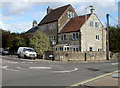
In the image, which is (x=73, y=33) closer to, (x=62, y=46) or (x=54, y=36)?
(x=62, y=46)

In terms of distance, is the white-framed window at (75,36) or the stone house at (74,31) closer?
the white-framed window at (75,36)

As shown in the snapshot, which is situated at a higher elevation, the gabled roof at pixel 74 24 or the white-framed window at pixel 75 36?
the gabled roof at pixel 74 24

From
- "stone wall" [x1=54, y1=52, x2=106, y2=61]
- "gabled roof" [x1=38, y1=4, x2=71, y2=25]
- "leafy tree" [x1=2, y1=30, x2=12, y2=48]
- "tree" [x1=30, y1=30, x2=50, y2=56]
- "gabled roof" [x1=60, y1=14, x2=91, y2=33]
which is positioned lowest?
"stone wall" [x1=54, y1=52, x2=106, y2=61]

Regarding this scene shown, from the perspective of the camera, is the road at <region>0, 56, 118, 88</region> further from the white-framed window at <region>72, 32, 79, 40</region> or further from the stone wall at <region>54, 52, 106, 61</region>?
the white-framed window at <region>72, 32, 79, 40</region>

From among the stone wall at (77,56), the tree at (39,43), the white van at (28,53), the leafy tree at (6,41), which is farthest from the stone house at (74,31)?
the white van at (28,53)

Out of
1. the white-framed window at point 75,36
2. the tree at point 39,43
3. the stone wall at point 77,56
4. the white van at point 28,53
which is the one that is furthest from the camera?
the white-framed window at point 75,36

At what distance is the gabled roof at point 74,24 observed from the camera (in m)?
43.5

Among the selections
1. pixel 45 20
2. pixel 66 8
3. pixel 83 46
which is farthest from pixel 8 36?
pixel 83 46

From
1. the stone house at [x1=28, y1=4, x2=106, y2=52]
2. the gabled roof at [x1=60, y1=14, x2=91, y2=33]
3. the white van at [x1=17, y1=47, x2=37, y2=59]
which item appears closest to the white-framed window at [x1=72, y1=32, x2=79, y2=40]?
the stone house at [x1=28, y1=4, x2=106, y2=52]

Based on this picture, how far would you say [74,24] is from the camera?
45594 millimetres

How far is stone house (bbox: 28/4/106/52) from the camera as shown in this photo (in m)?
42.9

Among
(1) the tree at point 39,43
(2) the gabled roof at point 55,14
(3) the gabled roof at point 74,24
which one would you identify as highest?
(2) the gabled roof at point 55,14

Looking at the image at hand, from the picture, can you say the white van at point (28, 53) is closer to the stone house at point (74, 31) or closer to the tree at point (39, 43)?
the tree at point (39, 43)

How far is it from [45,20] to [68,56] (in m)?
20.2
